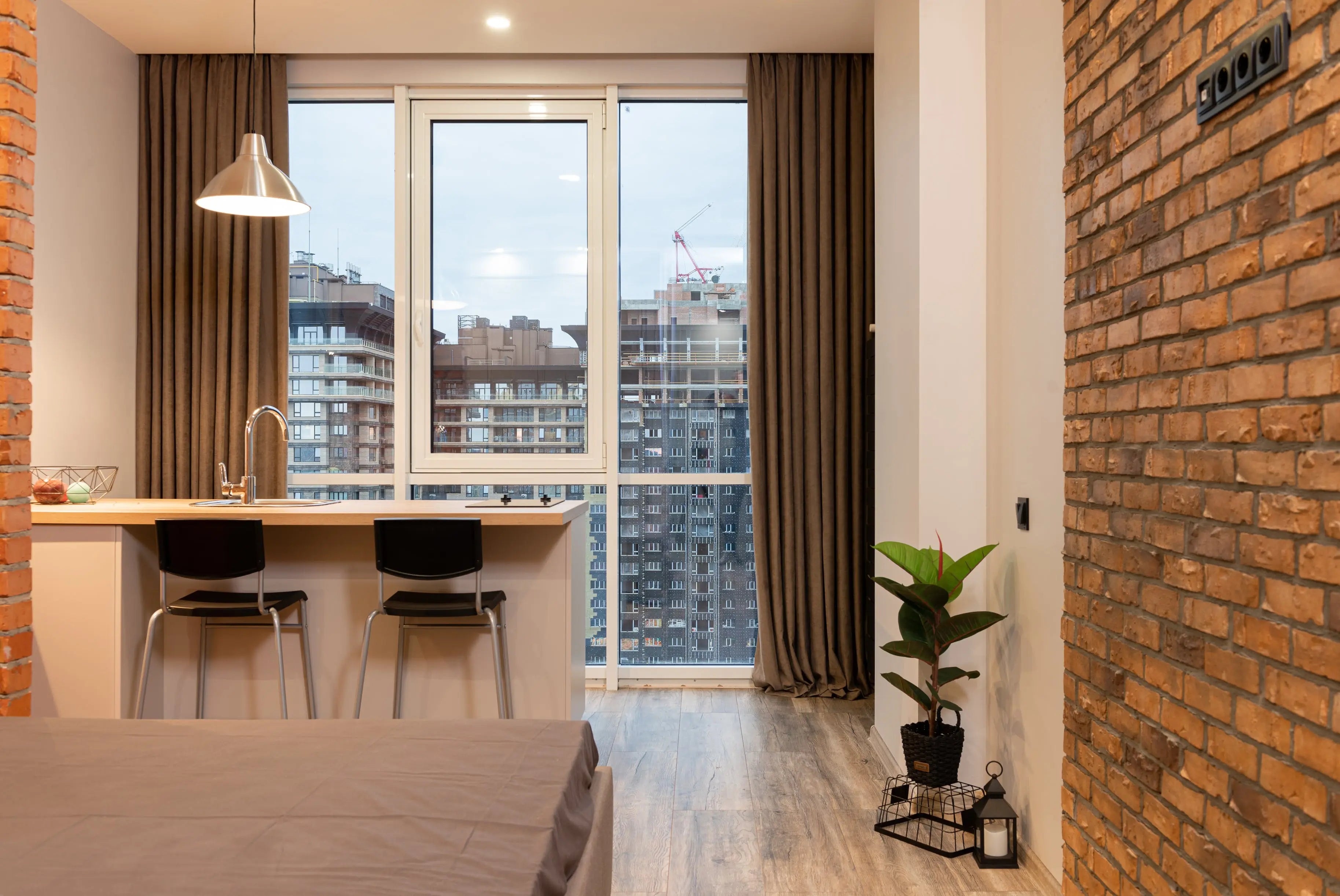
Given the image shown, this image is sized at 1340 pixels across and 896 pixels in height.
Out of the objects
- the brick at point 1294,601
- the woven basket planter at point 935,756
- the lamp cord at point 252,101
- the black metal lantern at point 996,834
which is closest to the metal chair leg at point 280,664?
the woven basket planter at point 935,756

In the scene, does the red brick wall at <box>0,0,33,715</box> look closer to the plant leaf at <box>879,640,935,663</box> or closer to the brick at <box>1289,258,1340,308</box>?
the plant leaf at <box>879,640,935,663</box>

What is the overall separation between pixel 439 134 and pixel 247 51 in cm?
98

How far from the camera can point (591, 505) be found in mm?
4617

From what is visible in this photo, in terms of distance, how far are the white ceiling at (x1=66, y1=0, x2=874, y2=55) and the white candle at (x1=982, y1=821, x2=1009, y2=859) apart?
10.6 feet

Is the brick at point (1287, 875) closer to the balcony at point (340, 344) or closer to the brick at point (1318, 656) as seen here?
the brick at point (1318, 656)

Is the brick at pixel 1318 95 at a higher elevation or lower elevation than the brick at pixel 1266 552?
higher

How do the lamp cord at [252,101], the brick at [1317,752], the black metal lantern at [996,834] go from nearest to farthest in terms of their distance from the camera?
the brick at [1317,752] → the black metal lantern at [996,834] → the lamp cord at [252,101]

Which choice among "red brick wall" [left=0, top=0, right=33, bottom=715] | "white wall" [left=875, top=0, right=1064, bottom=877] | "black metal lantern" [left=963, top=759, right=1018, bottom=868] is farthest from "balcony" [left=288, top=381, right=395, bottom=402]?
"black metal lantern" [left=963, top=759, right=1018, bottom=868]

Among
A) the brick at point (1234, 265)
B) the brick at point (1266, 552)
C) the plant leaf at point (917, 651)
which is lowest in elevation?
the plant leaf at point (917, 651)

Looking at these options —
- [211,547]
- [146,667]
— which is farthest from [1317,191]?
[146,667]

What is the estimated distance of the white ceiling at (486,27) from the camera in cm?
387

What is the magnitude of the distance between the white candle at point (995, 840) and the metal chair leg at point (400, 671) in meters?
2.00

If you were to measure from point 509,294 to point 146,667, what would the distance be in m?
2.37

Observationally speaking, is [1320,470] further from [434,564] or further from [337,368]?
[337,368]
